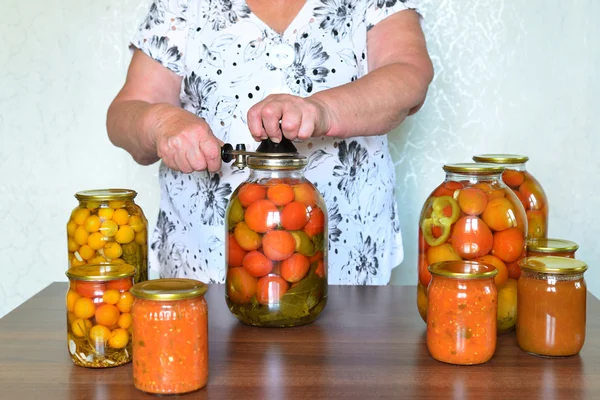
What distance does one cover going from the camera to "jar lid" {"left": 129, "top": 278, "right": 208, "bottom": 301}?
0.80 meters

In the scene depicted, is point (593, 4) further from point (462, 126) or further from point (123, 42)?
point (123, 42)

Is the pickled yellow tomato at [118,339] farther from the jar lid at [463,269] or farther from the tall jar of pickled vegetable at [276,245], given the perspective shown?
the jar lid at [463,269]

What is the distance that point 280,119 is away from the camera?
3.58 ft

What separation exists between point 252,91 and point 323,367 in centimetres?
75

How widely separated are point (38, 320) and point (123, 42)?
3.41 ft

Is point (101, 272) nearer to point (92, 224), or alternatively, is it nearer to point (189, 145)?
point (92, 224)

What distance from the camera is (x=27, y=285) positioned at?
207 cm

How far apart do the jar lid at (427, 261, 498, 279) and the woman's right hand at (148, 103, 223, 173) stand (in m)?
0.39

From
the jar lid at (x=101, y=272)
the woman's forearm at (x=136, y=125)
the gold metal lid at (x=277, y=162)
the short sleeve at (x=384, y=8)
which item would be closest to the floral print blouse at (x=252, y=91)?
the short sleeve at (x=384, y=8)

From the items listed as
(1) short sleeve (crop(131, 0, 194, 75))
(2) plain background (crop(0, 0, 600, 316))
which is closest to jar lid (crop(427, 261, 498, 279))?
(1) short sleeve (crop(131, 0, 194, 75))

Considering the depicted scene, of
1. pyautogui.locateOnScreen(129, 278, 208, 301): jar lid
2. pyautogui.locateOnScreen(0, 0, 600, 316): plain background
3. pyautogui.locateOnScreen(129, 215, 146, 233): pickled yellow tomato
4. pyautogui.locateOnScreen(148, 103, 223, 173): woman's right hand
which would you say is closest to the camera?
pyautogui.locateOnScreen(129, 278, 208, 301): jar lid

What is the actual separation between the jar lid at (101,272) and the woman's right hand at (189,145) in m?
0.27

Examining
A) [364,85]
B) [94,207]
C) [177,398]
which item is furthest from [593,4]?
[177,398]

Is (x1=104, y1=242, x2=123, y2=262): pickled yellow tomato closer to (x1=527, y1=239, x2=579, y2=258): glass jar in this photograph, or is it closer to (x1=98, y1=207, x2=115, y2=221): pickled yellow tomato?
(x1=98, y1=207, x2=115, y2=221): pickled yellow tomato
